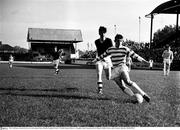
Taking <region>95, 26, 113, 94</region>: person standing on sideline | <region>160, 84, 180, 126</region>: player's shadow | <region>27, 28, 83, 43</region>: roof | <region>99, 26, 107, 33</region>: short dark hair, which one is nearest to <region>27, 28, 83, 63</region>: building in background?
<region>27, 28, 83, 43</region>: roof

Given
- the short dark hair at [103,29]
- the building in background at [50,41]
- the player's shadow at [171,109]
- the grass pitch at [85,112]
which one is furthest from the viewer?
the building in background at [50,41]

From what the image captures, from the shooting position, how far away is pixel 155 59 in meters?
30.7

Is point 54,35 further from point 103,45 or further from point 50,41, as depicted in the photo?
point 103,45

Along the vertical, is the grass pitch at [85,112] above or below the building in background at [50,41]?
below

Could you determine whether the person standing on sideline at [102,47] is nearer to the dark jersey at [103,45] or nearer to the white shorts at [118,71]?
the dark jersey at [103,45]

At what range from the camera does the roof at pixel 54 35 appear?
61062 millimetres

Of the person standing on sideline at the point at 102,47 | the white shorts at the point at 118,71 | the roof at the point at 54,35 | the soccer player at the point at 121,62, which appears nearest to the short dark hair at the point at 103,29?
the person standing on sideline at the point at 102,47

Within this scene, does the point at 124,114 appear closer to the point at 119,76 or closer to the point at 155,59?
the point at 119,76

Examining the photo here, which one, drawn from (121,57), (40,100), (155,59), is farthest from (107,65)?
(155,59)

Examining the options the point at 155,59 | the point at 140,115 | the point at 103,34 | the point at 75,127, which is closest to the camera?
the point at 75,127

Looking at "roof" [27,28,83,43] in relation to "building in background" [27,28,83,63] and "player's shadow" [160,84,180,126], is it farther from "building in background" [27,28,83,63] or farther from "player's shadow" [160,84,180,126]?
"player's shadow" [160,84,180,126]

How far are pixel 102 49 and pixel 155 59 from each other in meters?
22.8

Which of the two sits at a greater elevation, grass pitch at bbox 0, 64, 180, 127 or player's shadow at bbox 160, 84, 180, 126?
grass pitch at bbox 0, 64, 180, 127

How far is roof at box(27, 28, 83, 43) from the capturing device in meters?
61.1
